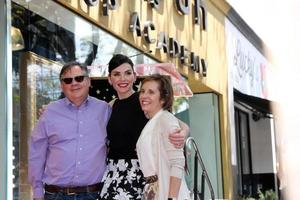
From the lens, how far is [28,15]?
554 centimetres

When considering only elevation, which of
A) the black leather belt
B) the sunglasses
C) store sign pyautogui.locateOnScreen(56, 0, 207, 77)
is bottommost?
the black leather belt

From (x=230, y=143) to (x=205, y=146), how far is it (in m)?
0.73

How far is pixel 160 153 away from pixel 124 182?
0.30m

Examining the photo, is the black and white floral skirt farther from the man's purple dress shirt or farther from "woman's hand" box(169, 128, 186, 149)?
"woman's hand" box(169, 128, 186, 149)

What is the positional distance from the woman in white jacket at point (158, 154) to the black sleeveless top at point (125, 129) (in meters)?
0.09

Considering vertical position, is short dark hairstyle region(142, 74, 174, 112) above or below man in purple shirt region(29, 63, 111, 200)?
above

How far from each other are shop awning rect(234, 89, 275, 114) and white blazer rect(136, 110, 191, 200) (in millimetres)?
9559

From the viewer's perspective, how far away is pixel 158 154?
11.3 ft

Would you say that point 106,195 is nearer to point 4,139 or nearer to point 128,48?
point 4,139

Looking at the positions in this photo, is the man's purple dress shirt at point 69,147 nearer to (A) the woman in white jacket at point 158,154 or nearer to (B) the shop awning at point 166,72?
(A) the woman in white jacket at point 158,154

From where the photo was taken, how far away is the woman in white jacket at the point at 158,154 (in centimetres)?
340

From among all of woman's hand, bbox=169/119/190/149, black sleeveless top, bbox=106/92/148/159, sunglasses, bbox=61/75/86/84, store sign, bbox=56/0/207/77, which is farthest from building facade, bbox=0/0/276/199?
woman's hand, bbox=169/119/190/149

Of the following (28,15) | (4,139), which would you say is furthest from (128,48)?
(4,139)

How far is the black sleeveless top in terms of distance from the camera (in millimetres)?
3533
